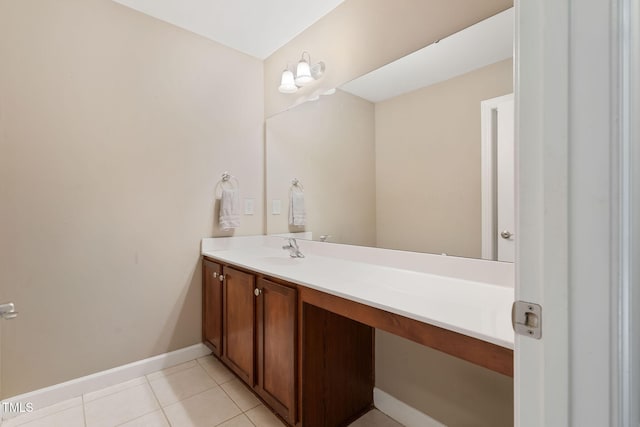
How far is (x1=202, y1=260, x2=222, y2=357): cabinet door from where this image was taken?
6.54ft

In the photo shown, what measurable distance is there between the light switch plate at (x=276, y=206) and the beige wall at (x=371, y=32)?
758 mm

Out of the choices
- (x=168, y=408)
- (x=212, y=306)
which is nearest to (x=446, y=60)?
(x=212, y=306)

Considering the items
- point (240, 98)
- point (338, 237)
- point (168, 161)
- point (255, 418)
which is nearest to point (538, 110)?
point (338, 237)

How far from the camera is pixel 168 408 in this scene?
163cm

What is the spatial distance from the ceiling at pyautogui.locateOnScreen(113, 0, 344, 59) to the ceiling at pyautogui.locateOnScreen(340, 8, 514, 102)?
0.69 meters

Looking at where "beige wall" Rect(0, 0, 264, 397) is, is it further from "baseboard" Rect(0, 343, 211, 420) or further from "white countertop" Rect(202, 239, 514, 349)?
"white countertop" Rect(202, 239, 514, 349)

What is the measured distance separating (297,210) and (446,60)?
1375 mm

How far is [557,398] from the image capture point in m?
0.43

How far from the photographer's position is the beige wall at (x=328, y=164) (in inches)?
68.9

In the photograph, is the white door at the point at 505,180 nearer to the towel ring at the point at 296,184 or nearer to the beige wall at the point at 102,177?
the towel ring at the point at 296,184

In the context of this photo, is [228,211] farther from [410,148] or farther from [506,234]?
[506,234]

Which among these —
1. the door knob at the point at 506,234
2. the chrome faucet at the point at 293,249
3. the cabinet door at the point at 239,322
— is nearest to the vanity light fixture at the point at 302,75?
the chrome faucet at the point at 293,249

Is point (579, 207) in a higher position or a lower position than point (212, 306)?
higher

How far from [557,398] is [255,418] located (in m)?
1.56
